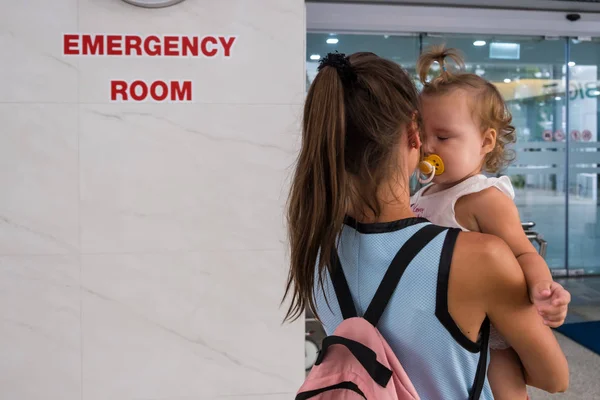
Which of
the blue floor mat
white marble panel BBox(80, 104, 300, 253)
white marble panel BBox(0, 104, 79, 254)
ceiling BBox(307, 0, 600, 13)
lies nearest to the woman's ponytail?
white marble panel BBox(80, 104, 300, 253)

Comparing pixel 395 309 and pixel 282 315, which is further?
pixel 282 315

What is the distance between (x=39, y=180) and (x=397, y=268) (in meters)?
2.04

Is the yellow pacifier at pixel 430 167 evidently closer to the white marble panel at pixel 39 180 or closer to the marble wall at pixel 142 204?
the marble wall at pixel 142 204

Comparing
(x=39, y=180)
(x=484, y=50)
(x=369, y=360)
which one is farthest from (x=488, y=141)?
(x=484, y=50)

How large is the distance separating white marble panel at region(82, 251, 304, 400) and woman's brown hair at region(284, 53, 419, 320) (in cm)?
167

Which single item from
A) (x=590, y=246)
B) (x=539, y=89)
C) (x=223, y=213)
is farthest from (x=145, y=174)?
(x=590, y=246)

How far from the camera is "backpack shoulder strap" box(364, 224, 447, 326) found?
3.31 feet

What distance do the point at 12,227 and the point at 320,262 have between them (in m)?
1.96

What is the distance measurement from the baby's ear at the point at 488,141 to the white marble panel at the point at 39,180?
183 cm

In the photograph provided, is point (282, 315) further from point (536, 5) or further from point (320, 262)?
point (536, 5)

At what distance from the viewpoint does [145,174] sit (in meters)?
2.66

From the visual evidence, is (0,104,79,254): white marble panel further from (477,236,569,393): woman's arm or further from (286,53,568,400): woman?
(477,236,569,393): woman's arm

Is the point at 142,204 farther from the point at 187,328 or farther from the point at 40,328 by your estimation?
the point at 40,328

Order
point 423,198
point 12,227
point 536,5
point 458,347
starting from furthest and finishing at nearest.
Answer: point 536,5
point 12,227
point 423,198
point 458,347
